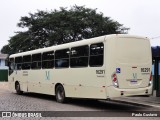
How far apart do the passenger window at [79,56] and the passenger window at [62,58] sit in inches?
20.7

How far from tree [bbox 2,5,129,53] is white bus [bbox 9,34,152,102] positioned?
23.8 meters

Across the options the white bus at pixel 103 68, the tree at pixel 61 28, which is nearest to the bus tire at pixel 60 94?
the white bus at pixel 103 68

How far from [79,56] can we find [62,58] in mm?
1778

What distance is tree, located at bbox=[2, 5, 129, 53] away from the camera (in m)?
40.9

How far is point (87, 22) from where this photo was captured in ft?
137

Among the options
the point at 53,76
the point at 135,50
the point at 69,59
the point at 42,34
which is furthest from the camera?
the point at 42,34

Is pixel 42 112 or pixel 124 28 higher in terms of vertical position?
pixel 124 28

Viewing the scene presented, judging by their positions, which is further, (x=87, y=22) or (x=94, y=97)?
(x=87, y=22)

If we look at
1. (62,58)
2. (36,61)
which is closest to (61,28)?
(36,61)

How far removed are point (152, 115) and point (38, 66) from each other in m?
8.95

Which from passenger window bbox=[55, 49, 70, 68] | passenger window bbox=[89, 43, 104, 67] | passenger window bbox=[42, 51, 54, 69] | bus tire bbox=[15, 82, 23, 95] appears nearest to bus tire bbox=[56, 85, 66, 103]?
passenger window bbox=[55, 49, 70, 68]

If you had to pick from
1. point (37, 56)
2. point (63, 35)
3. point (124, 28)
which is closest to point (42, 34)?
point (63, 35)

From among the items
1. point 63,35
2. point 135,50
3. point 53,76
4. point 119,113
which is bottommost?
point 119,113

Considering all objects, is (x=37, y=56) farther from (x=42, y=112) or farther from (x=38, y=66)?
(x=42, y=112)
